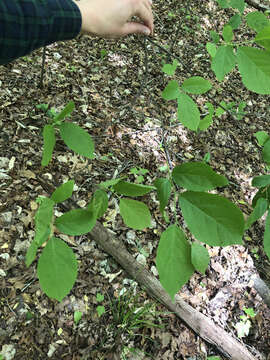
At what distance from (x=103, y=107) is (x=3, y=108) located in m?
1.02

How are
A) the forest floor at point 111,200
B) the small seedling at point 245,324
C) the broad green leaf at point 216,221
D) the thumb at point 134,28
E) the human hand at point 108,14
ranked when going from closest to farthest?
1. the broad green leaf at point 216,221
2. the human hand at point 108,14
3. the thumb at point 134,28
4. the forest floor at point 111,200
5. the small seedling at point 245,324

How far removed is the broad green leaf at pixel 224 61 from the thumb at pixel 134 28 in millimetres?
369

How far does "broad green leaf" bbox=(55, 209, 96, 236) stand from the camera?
0.62 metres

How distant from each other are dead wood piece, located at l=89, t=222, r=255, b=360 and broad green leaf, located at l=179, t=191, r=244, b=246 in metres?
1.74

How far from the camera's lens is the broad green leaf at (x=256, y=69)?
69cm

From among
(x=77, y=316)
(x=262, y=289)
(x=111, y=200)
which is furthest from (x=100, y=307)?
(x=262, y=289)

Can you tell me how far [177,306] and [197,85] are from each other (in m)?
1.79

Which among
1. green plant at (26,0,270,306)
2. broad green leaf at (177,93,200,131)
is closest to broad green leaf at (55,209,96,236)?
green plant at (26,0,270,306)

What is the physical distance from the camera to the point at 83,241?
92.0 inches

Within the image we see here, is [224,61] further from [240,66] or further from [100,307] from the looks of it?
[100,307]

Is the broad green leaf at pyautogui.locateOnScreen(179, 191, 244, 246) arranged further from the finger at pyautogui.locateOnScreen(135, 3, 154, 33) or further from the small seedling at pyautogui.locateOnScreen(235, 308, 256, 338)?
the small seedling at pyautogui.locateOnScreen(235, 308, 256, 338)

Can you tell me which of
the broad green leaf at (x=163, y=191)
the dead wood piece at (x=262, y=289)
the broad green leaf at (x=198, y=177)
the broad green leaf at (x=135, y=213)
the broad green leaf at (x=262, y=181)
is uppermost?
the broad green leaf at (x=198, y=177)

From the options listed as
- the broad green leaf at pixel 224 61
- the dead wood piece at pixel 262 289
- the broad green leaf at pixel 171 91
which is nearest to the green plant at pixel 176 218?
the broad green leaf at pixel 224 61

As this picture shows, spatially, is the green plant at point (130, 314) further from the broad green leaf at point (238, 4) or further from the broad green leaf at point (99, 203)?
the broad green leaf at point (238, 4)
